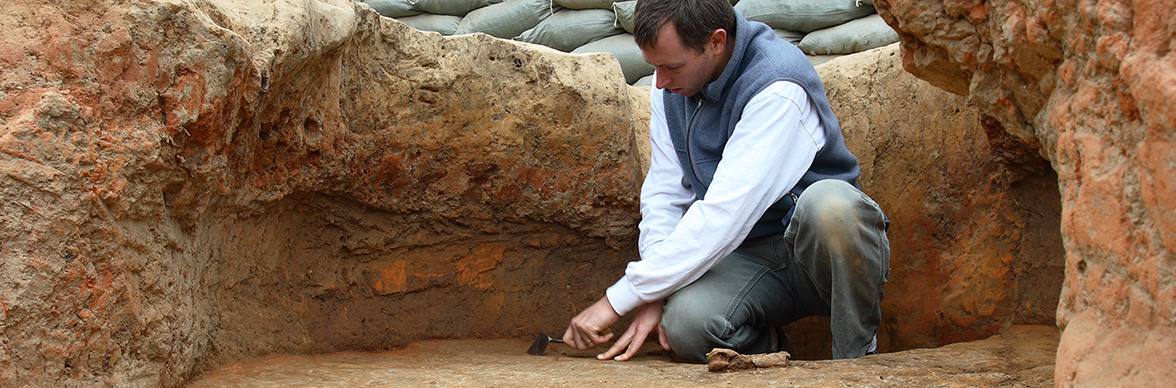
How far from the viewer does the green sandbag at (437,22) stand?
4.38 m

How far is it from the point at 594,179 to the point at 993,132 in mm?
948

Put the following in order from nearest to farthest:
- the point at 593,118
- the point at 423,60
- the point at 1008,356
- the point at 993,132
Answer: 1. the point at 1008,356
2. the point at 993,132
3. the point at 423,60
4. the point at 593,118

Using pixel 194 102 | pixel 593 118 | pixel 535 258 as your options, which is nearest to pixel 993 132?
pixel 593 118

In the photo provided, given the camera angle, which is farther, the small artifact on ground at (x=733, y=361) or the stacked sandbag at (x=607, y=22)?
the stacked sandbag at (x=607, y=22)

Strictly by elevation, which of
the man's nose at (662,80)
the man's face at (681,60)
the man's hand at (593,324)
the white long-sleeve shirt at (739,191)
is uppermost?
the man's face at (681,60)

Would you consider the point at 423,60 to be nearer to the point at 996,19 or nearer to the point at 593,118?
the point at 593,118

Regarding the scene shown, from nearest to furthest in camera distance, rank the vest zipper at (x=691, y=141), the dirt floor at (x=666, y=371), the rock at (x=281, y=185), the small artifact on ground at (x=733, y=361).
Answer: the rock at (x=281, y=185), the dirt floor at (x=666, y=371), the small artifact on ground at (x=733, y=361), the vest zipper at (x=691, y=141)

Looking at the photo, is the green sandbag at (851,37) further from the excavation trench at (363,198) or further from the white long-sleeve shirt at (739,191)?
the white long-sleeve shirt at (739,191)

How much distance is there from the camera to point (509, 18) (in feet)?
14.1

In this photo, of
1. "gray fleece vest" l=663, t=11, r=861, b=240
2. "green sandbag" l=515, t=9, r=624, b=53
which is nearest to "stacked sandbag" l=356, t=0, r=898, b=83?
"green sandbag" l=515, t=9, r=624, b=53

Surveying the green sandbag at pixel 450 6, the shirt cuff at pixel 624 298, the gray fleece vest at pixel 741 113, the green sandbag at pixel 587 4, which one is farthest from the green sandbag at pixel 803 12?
the shirt cuff at pixel 624 298

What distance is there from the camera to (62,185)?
4.08 ft

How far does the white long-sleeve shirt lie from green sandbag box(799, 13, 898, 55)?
199 centimetres

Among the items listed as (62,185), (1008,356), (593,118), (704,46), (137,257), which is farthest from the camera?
(593,118)
